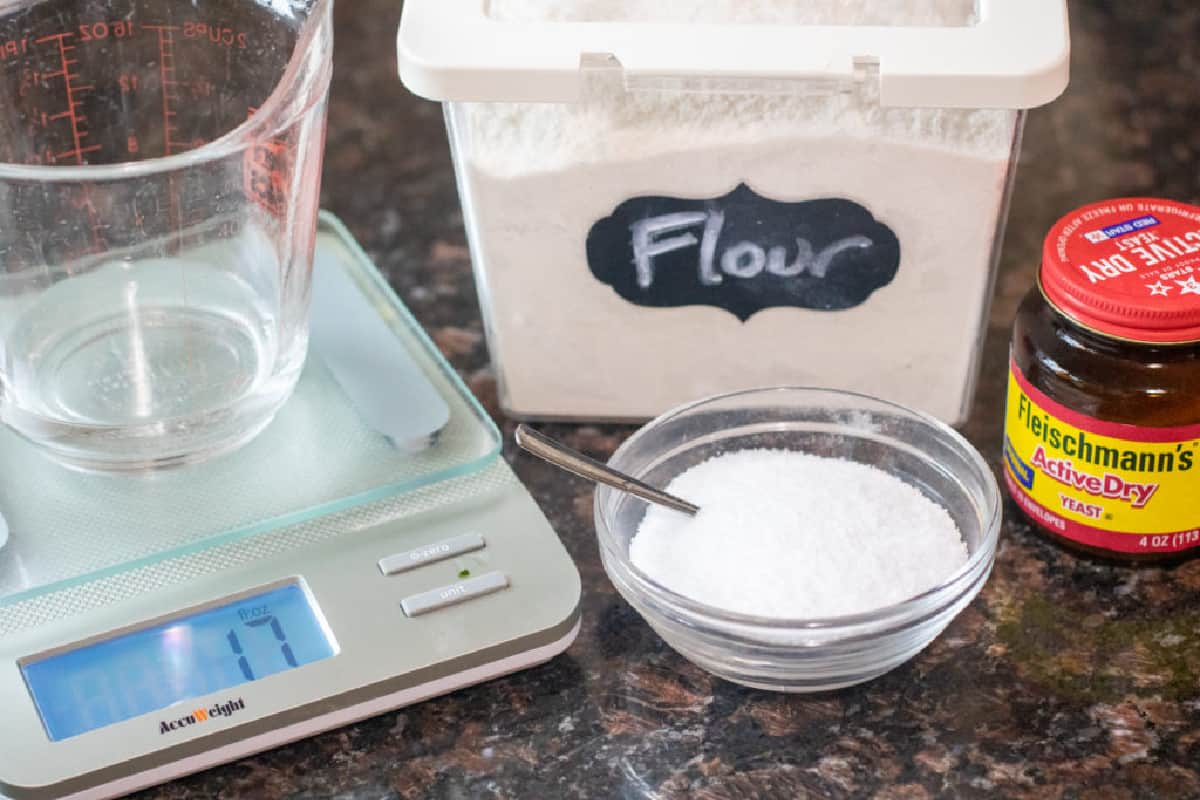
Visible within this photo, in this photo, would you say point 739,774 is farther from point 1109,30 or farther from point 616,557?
point 1109,30

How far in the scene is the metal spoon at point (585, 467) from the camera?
0.77 metres

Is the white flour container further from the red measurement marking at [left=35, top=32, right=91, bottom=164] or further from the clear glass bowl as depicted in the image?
the red measurement marking at [left=35, top=32, right=91, bottom=164]

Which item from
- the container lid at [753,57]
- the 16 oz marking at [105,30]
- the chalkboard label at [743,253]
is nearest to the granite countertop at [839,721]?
the chalkboard label at [743,253]

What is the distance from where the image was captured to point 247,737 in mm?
711

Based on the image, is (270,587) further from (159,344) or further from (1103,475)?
(1103,475)

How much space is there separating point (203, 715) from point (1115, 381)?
1.49ft

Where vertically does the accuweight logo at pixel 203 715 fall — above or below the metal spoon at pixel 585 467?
below

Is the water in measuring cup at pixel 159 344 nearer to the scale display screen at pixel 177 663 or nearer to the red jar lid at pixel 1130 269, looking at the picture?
the scale display screen at pixel 177 663

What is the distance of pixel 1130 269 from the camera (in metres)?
0.75

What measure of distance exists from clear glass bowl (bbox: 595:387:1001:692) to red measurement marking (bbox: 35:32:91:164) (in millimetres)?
393

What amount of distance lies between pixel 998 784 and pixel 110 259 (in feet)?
1.71

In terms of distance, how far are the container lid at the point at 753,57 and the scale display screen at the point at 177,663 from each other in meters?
0.27

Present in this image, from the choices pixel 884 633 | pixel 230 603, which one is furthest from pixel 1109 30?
pixel 230 603

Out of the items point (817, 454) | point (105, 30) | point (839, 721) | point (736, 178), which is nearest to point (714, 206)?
point (736, 178)
